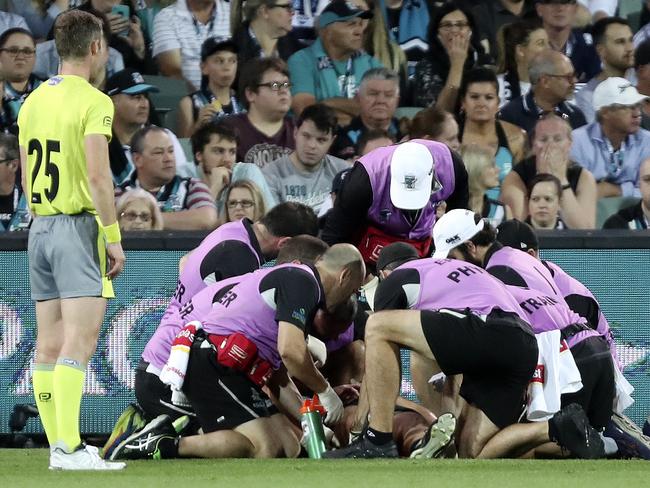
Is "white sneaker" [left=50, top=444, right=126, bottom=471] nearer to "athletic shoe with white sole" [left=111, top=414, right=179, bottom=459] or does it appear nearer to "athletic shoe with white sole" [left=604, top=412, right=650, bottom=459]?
"athletic shoe with white sole" [left=111, top=414, right=179, bottom=459]

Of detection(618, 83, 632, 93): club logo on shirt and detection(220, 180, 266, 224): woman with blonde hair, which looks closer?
detection(220, 180, 266, 224): woman with blonde hair

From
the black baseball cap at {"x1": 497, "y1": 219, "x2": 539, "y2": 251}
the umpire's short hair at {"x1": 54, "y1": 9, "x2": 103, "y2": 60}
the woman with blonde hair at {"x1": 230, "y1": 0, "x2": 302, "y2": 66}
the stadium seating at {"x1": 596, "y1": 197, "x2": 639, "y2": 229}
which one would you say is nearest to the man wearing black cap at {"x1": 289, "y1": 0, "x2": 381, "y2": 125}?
the woman with blonde hair at {"x1": 230, "y1": 0, "x2": 302, "y2": 66}

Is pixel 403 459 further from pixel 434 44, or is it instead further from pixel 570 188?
pixel 434 44

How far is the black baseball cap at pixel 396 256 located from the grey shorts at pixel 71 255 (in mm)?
1652

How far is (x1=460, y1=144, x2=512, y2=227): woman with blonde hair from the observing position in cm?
1082

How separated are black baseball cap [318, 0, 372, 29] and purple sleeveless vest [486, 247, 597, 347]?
13.1 feet

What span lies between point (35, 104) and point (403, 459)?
8.90 ft

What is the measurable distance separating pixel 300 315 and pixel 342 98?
15.5 ft

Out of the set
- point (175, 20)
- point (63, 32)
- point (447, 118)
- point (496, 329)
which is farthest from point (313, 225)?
point (175, 20)

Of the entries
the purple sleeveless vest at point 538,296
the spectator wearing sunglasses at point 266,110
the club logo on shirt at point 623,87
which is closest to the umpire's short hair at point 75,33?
the purple sleeveless vest at point 538,296

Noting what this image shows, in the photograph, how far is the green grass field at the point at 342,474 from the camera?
6.20 meters

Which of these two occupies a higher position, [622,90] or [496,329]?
[622,90]

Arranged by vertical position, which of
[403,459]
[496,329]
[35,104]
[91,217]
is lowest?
[403,459]

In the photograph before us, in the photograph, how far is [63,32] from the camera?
23.0ft
